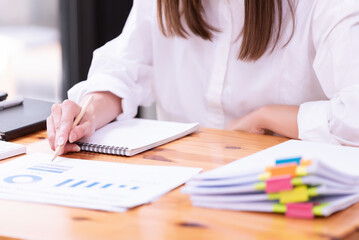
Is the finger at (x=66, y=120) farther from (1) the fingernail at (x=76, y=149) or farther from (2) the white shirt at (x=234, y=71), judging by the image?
(2) the white shirt at (x=234, y=71)

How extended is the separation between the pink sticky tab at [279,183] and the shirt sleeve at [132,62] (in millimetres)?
803

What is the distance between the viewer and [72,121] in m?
1.29

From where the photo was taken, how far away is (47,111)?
1515 mm

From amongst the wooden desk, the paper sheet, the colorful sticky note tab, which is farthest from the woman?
the colorful sticky note tab

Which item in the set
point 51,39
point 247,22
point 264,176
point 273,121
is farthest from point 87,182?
point 51,39

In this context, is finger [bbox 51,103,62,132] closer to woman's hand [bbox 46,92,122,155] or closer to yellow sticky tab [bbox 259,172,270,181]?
woman's hand [bbox 46,92,122,155]

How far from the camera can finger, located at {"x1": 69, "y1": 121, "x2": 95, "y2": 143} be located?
1.24 metres

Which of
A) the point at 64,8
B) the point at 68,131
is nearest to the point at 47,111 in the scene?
the point at 68,131

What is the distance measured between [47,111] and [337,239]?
0.93m

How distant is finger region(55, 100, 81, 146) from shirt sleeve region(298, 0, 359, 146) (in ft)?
1.61

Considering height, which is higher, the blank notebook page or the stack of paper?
the stack of paper

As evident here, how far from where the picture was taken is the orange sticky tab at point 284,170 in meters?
0.82

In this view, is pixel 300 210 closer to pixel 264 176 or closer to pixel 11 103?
pixel 264 176

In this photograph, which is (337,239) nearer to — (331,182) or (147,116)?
(331,182)
